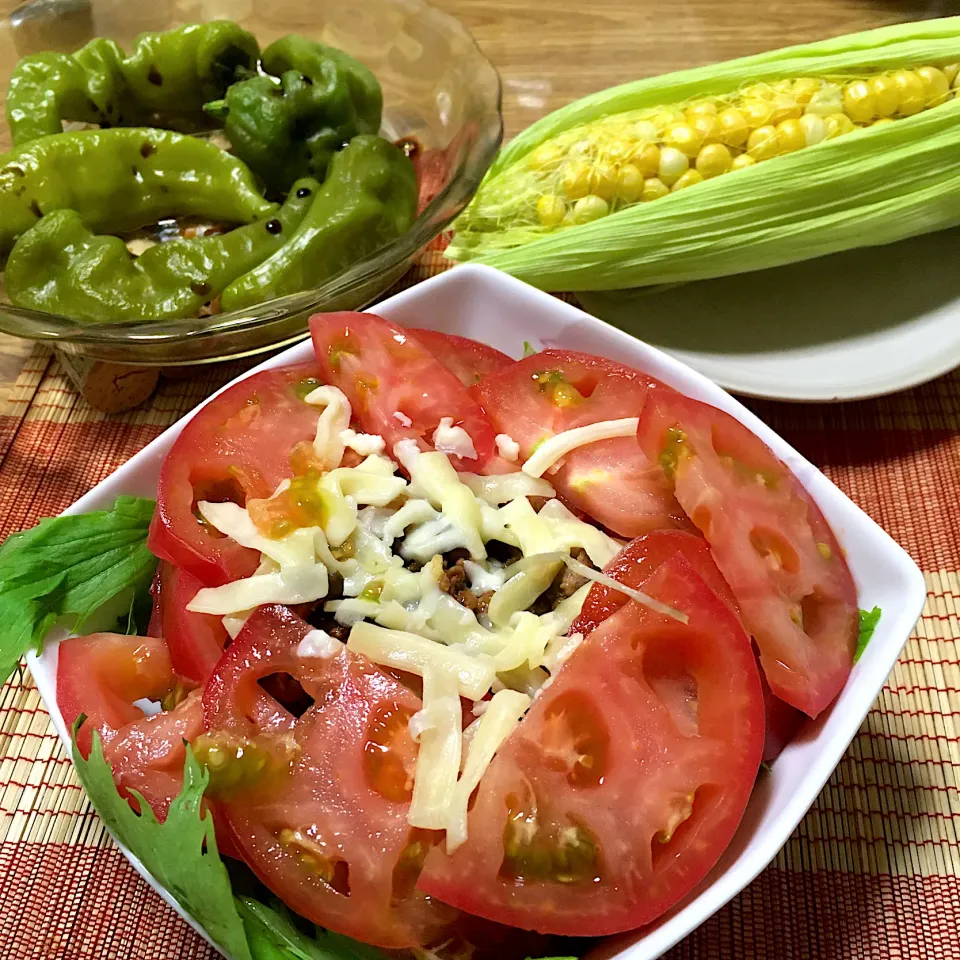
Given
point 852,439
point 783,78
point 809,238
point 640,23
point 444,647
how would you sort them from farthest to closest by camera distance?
point 640,23 → point 783,78 → point 809,238 → point 852,439 → point 444,647

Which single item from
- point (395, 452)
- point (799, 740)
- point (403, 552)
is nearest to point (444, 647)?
point (403, 552)

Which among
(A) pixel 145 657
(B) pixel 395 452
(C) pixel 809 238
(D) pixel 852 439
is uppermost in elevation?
(B) pixel 395 452

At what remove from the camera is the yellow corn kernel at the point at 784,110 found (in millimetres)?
1851

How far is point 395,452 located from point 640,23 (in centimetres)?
211

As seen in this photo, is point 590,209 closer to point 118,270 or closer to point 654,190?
point 654,190

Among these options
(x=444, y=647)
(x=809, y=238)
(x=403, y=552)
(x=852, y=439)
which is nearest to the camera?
(x=444, y=647)

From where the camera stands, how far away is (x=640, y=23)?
257 cm

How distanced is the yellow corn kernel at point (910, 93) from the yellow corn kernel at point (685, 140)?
1.43 feet

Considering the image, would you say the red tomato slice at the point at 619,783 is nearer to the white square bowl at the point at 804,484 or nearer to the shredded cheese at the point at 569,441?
the white square bowl at the point at 804,484

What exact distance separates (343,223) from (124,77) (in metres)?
0.87

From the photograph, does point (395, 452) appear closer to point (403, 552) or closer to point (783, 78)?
point (403, 552)

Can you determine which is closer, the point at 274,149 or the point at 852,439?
the point at 852,439

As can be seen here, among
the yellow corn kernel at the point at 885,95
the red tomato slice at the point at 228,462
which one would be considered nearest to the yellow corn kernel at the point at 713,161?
the yellow corn kernel at the point at 885,95

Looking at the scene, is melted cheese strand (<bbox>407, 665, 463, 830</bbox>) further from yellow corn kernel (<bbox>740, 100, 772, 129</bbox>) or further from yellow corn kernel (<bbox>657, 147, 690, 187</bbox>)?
yellow corn kernel (<bbox>740, 100, 772, 129</bbox>)
